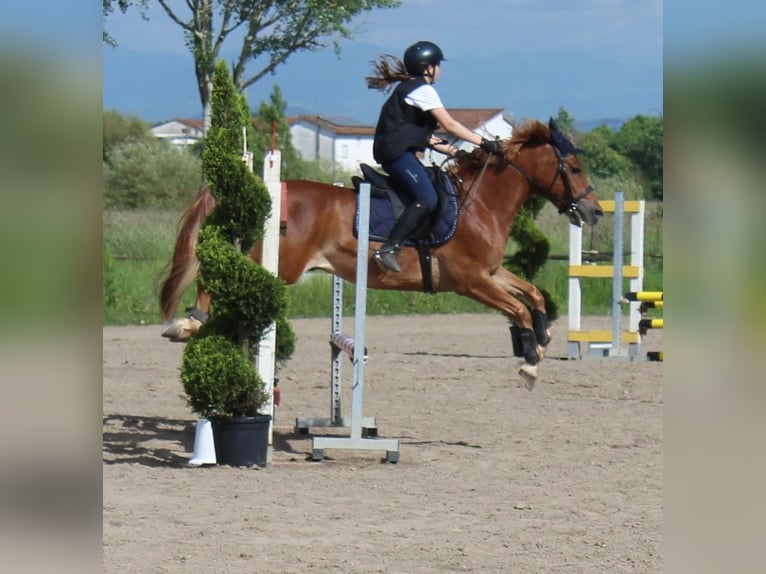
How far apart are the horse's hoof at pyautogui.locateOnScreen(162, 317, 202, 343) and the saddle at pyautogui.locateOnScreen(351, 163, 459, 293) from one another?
1.22m

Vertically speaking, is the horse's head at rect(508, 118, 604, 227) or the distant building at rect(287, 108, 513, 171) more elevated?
the distant building at rect(287, 108, 513, 171)

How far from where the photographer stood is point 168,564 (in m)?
4.22

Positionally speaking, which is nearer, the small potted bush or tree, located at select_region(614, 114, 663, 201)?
the small potted bush

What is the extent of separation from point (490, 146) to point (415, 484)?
9.04ft

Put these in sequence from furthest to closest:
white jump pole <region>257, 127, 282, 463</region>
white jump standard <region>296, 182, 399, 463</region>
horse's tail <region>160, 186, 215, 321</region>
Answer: horse's tail <region>160, 186, 215, 321</region> → white jump standard <region>296, 182, 399, 463</region> → white jump pole <region>257, 127, 282, 463</region>

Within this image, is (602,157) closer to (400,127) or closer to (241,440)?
(400,127)

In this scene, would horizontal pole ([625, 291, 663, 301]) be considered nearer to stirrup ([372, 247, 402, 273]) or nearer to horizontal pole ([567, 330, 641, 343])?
horizontal pole ([567, 330, 641, 343])

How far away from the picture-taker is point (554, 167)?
26.7 ft

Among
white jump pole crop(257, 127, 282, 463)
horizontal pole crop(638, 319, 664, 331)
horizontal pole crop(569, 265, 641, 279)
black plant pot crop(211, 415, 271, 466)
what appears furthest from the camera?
horizontal pole crop(569, 265, 641, 279)

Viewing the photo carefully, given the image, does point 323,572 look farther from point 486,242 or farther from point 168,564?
point 486,242

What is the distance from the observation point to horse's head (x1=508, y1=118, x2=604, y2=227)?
26.7 feet

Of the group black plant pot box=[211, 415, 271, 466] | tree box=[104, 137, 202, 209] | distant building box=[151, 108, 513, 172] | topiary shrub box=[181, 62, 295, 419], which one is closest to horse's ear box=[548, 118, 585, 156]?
topiary shrub box=[181, 62, 295, 419]
